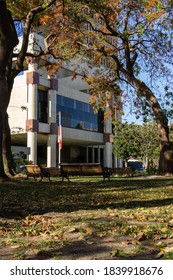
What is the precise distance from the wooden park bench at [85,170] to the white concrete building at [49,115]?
14394mm

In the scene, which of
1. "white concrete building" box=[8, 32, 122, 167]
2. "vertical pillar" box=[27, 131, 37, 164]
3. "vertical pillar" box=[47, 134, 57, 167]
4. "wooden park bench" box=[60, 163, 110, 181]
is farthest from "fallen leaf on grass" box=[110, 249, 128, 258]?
"vertical pillar" box=[47, 134, 57, 167]

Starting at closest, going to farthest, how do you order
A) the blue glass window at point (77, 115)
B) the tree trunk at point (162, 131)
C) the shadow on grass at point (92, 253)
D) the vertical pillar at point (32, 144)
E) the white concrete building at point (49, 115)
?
1. the shadow on grass at point (92, 253)
2. the tree trunk at point (162, 131)
3. the vertical pillar at point (32, 144)
4. the white concrete building at point (49, 115)
5. the blue glass window at point (77, 115)

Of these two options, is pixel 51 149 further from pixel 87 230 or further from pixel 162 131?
pixel 87 230

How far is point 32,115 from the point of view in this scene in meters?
37.8

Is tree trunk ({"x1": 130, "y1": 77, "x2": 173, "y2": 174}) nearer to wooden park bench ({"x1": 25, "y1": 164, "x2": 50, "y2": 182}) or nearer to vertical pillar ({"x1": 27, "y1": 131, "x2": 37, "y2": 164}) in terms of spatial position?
wooden park bench ({"x1": 25, "y1": 164, "x2": 50, "y2": 182})

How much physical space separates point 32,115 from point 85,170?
21.5m

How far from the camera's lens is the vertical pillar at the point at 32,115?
37500mm

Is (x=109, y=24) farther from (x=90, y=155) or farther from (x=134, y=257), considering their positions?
(x=90, y=155)

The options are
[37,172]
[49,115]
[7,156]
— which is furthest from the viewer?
[49,115]

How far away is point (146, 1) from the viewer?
13.8 meters

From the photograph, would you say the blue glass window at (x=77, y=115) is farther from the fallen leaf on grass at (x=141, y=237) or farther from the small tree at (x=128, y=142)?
the fallen leaf on grass at (x=141, y=237)

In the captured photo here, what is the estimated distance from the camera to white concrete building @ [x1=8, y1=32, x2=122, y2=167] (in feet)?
124

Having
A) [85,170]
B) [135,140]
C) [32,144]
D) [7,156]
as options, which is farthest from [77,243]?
[135,140]

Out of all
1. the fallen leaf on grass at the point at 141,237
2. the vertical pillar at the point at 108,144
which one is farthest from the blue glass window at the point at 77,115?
the fallen leaf on grass at the point at 141,237
